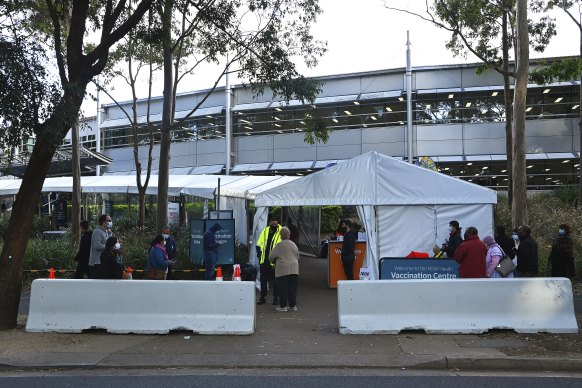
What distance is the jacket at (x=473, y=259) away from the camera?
10.5 meters

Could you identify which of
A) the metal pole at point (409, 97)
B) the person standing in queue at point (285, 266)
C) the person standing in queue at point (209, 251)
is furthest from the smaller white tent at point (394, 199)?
the metal pole at point (409, 97)

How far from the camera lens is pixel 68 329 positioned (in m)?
9.49

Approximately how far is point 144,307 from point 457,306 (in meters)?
5.04

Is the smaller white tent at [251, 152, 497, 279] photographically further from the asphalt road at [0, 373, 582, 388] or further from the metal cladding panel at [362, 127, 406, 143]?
the metal cladding panel at [362, 127, 406, 143]

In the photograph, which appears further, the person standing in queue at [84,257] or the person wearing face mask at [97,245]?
the person standing in queue at [84,257]

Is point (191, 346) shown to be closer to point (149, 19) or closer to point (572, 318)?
point (572, 318)

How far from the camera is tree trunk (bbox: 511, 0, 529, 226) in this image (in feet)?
53.7

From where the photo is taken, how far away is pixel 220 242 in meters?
16.1

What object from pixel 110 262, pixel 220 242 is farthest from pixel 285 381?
pixel 220 242

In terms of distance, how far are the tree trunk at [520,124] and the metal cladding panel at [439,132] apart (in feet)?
48.5

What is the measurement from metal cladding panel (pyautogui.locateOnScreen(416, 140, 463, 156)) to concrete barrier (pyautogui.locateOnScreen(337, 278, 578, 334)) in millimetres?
22892

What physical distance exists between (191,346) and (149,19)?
27.0ft

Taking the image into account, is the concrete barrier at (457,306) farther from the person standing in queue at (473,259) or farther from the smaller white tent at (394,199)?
the smaller white tent at (394,199)

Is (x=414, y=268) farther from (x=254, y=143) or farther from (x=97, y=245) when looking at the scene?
(x=254, y=143)
